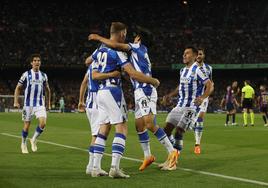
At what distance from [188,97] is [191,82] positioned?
36cm

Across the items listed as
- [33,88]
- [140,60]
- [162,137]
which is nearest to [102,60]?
[140,60]

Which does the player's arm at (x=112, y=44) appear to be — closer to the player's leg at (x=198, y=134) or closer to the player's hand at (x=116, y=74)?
the player's hand at (x=116, y=74)

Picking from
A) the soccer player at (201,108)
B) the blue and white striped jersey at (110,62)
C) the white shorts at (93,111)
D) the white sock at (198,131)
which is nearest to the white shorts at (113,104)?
the blue and white striped jersey at (110,62)

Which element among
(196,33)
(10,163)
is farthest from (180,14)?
(10,163)

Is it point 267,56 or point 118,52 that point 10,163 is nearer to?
point 118,52

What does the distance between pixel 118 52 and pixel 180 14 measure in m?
59.8

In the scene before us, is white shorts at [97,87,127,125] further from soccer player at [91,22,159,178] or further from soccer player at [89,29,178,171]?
soccer player at [89,29,178,171]

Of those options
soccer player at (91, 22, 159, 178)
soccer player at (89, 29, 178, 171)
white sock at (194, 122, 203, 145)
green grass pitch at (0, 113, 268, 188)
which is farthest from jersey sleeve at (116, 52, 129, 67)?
white sock at (194, 122, 203, 145)

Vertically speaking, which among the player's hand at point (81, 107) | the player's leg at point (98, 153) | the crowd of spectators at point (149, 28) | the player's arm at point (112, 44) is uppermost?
the crowd of spectators at point (149, 28)

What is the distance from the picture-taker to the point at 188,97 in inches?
426

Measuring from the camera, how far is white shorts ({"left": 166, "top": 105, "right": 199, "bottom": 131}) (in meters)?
10.5

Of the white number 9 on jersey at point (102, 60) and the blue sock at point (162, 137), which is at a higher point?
the white number 9 on jersey at point (102, 60)

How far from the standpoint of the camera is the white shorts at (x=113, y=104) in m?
8.20

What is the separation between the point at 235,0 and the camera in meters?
66.9
